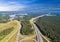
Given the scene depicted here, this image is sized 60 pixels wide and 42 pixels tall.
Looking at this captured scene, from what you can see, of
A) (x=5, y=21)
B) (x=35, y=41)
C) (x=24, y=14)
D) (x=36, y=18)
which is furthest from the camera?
(x=36, y=18)

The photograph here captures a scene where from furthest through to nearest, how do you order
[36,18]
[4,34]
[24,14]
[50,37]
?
[36,18] < [24,14] < [4,34] < [50,37]

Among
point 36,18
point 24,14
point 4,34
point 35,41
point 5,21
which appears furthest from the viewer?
point 36,18

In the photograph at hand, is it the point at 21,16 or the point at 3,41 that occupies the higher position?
the point at 21,16

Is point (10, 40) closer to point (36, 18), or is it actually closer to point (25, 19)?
point (25, 19)

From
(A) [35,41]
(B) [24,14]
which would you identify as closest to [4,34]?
(A) [35,41]

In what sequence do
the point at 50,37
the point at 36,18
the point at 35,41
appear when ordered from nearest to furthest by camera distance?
1. the point at 35,41
2. the point at 50,37
3. the point at 36,18

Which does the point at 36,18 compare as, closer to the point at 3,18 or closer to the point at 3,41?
the point at 3,18

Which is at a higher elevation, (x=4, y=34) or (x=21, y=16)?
(x=21, y=16)

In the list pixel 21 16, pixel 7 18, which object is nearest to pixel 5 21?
pixel 7 18

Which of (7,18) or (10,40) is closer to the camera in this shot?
(10,40)
